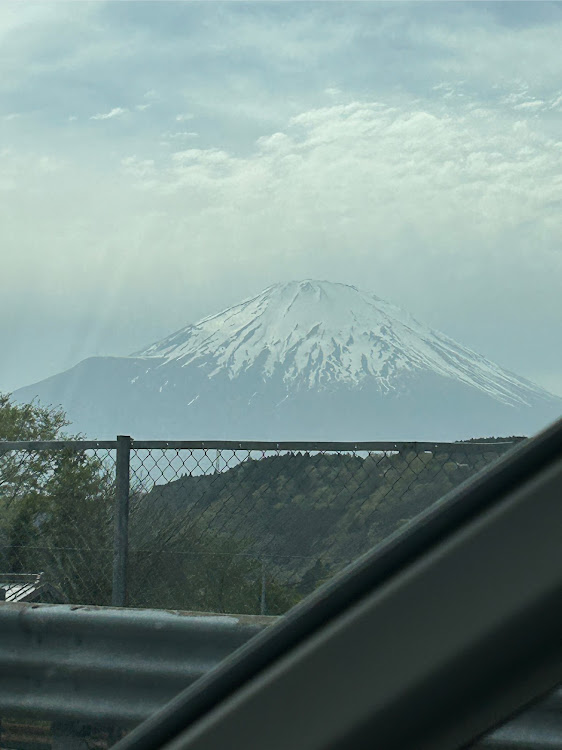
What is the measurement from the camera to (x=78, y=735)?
119 inches

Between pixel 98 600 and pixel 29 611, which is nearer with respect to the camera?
pixel 29 611

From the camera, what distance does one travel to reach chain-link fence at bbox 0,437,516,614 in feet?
13.2

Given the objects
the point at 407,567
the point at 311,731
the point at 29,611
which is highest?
the point at 29,611

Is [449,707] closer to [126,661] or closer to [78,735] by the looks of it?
[126,661]

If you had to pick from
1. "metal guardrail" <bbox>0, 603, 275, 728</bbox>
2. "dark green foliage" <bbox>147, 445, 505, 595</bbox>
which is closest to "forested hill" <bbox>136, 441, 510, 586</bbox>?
"dark green foliage" <bbox>147, 445, 505, 595</bbox>

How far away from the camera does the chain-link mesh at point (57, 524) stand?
4602mm

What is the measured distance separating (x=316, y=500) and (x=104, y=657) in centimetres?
150

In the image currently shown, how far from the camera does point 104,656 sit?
9.85 feet

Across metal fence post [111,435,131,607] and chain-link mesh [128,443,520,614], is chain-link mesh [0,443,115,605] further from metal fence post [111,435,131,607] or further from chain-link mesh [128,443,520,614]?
chain-link mesh [128,443,520,614]

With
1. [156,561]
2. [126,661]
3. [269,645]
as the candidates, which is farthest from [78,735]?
[269,645]

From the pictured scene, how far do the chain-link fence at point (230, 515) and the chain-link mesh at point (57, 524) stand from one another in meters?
0.01

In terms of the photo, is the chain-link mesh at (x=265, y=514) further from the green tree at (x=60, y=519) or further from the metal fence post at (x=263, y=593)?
the green tree at (x=60, y=519)

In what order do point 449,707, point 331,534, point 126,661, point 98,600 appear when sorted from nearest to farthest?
point 449,707 < point 126,661 < point 331,534 < point 98,600

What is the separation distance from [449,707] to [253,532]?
364 cm
